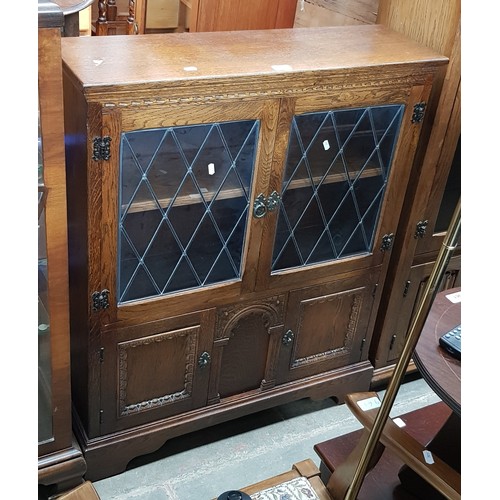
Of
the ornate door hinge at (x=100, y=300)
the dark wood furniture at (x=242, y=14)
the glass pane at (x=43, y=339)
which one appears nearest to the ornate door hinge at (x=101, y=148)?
the glass pane at (x=43, y=339)

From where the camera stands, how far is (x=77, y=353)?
6.52 feet

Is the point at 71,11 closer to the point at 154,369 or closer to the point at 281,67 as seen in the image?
the point at 281,67

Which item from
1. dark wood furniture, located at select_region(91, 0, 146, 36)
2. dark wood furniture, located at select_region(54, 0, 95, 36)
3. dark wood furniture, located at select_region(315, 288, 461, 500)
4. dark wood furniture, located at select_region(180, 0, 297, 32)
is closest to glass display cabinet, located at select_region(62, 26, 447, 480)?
dark wood furniture, located at select_region(54, 0, 95, 36)

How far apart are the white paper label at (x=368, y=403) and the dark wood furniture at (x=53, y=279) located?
30.4 inches

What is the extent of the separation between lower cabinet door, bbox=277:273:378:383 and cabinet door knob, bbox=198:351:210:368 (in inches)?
10.7

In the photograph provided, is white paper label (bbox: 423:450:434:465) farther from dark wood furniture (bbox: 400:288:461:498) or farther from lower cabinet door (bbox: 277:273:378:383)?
lower cabinet door (bbox: 277:273:378:383)

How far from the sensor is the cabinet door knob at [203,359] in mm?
2088

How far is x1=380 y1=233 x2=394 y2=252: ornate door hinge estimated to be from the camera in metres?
2.23

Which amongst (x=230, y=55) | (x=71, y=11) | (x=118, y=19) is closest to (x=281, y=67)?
(x=230, y=55)
